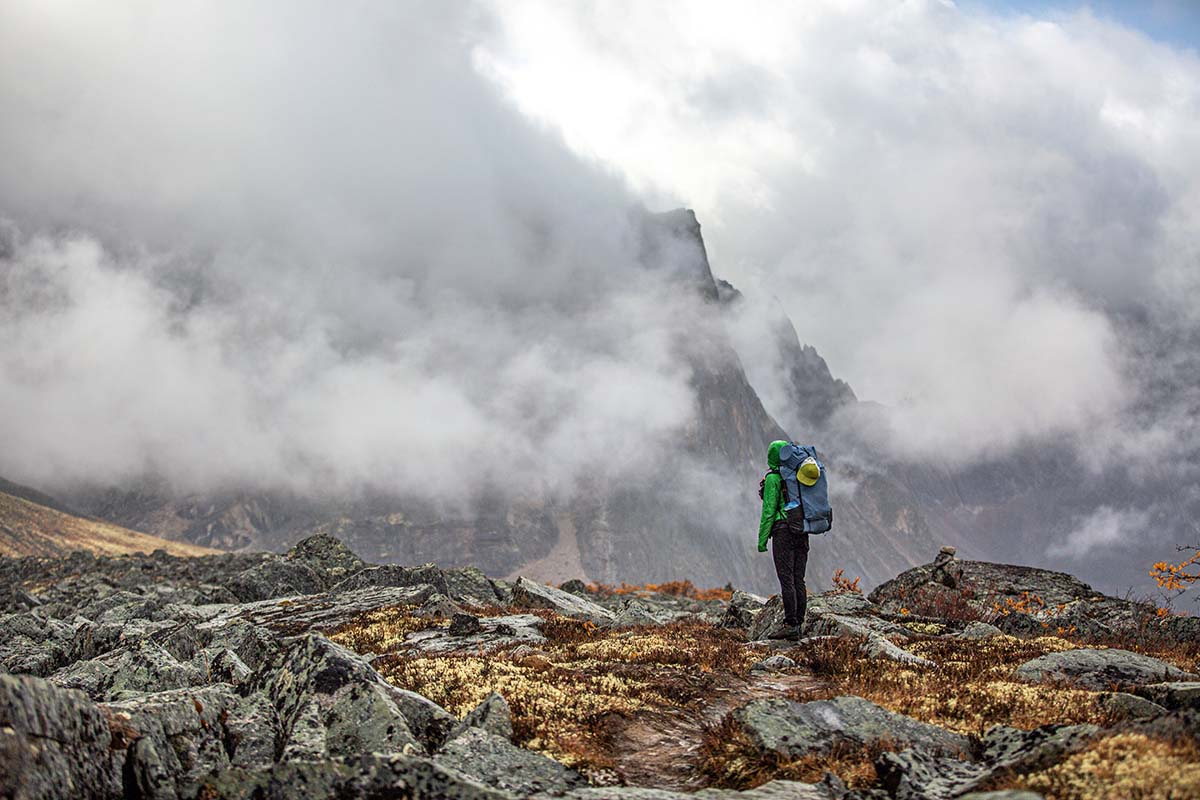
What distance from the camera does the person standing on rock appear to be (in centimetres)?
1773

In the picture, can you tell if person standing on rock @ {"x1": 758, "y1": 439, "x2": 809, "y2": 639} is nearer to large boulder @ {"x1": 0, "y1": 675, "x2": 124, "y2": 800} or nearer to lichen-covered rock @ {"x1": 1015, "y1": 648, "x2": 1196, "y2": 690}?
lichen-covered rock @ {"x1": 1015, "y1": 648, "x2": 1196, "y2": 690}

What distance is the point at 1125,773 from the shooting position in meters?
6.14

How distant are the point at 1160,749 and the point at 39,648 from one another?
77.9ft

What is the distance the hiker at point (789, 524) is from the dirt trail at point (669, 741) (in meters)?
4.89

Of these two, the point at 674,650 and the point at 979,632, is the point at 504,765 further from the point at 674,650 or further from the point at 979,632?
the point at 979,632

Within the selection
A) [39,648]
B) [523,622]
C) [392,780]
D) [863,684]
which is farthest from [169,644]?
[863,684]

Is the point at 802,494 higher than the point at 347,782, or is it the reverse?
the point at 802,494

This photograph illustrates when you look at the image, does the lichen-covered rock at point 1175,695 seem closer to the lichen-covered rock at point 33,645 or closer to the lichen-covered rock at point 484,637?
the lichen-covered rock at point 484,637

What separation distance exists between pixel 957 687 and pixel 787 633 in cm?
636

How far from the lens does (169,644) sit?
1562 cm

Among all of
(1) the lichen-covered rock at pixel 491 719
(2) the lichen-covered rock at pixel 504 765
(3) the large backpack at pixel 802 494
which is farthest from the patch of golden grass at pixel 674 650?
(2) the lichen-covered rock at pixel 504 765

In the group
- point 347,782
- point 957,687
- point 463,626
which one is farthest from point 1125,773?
point 463,626

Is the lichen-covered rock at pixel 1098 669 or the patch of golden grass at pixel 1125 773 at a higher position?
the lichen-covered rock at pixel 1098 669

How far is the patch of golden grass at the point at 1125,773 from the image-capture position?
5.79 m
